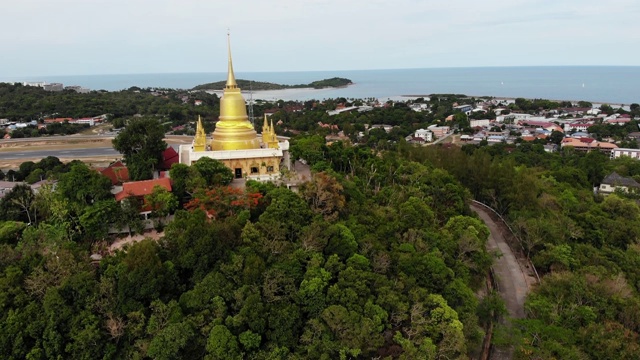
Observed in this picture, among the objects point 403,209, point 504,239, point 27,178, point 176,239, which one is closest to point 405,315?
point 403,209

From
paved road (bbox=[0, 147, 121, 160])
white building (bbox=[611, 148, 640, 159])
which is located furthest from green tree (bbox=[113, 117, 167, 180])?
white building (bbox=[611, 148, 640, 159])

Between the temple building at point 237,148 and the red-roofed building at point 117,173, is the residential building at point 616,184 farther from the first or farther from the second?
the red-roofed building at point 117,173

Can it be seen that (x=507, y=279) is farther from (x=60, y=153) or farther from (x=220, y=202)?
(x=60, y=153)

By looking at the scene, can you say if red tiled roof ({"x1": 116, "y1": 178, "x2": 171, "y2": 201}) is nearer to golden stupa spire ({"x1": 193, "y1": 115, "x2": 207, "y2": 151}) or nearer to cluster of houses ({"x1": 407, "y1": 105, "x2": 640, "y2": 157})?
golden stupa spire ({"x1": 193, "y1": 115, "x2": 207, "y2": 151})

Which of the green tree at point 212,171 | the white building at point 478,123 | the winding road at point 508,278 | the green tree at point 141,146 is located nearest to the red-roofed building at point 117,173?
the green tree at point 141,146

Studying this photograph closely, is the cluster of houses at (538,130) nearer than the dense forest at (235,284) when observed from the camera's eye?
No

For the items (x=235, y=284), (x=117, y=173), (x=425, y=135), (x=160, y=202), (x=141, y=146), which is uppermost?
(x=141, y=146)

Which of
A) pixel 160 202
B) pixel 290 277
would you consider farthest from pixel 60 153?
pixel 290 277

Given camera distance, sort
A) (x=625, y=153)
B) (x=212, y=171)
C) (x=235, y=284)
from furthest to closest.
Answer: (x=625, y=153)
(x=212, y=171)
(x=235, y=284)
